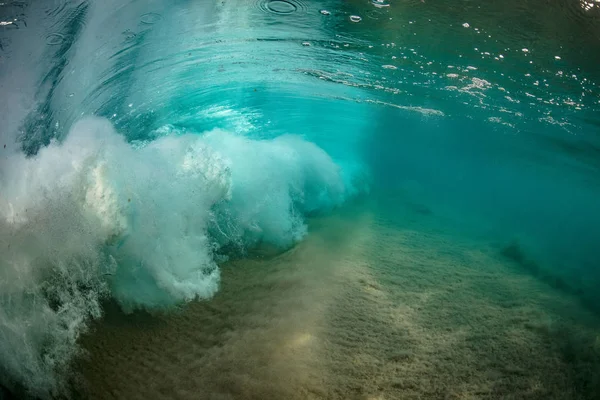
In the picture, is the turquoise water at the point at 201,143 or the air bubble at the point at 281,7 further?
the air bubble at the point at 281,7

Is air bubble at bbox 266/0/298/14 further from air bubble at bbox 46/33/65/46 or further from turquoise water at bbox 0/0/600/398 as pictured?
air bubble at bbox 46/33/65/46

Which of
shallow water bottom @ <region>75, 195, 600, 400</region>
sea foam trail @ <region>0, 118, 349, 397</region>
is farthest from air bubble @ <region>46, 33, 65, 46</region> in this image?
shallow water bottom @ <region>75, 195, 600, 400</region>

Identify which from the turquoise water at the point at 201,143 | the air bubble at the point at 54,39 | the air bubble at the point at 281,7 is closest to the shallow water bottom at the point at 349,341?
the turquoise water at the point at 201,143

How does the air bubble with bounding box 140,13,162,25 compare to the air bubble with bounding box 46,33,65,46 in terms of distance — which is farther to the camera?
the air bubble with bounding box 140,13,162,25

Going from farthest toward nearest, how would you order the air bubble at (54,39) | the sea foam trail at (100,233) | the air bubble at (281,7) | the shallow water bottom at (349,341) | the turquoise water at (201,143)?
the air bubble at (281,7) → the air bubble at (54,39) → the turquoise water at (201,143) → the sea foam trail at (100,233) → the shallow water bottom at (349,341)

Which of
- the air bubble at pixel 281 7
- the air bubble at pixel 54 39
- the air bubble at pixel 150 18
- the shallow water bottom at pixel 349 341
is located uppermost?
the air bubble at pixel 281 7

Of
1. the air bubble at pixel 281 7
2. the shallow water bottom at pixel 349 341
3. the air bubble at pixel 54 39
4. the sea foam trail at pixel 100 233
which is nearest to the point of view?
the shallow water bottom at pixel 349 341

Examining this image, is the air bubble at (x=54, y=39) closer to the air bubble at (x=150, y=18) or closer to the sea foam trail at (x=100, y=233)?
the air bubble at (x=150, y=18)
